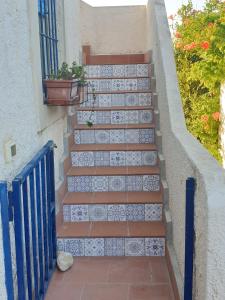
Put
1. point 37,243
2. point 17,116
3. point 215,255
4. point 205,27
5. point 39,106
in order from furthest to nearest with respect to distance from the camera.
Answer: point 205,27
point 39,106
point 37,243
point 17,116
point 215,255

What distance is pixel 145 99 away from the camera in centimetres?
496

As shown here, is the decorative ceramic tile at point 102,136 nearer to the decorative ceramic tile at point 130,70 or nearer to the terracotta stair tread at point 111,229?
the terracotta stair tread at point 111,229

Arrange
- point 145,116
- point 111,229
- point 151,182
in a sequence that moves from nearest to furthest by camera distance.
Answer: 1. point 111,229
2. point 151,182
3. point 145,116

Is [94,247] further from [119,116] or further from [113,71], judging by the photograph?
[113,71]

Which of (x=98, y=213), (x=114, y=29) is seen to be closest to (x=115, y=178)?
(x=98, y=213)

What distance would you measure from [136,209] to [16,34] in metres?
2.00

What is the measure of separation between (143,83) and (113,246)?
249 cm

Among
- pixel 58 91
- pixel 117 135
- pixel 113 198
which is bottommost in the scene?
pixel 113 198

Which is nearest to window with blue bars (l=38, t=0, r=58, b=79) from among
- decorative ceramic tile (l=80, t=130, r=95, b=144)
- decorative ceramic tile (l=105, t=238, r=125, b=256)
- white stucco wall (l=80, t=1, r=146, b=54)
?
decorative ceramic tile (l=80, t=130, r=95, b=144)

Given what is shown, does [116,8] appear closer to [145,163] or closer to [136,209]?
[145,163]

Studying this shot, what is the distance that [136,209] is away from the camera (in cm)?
373

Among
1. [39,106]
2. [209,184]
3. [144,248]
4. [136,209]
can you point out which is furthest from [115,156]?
[209,184]

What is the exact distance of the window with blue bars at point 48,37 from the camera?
3494 mm

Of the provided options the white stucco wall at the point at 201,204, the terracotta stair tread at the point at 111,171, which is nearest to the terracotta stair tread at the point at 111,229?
the white stucco wall at the point at 201,204
